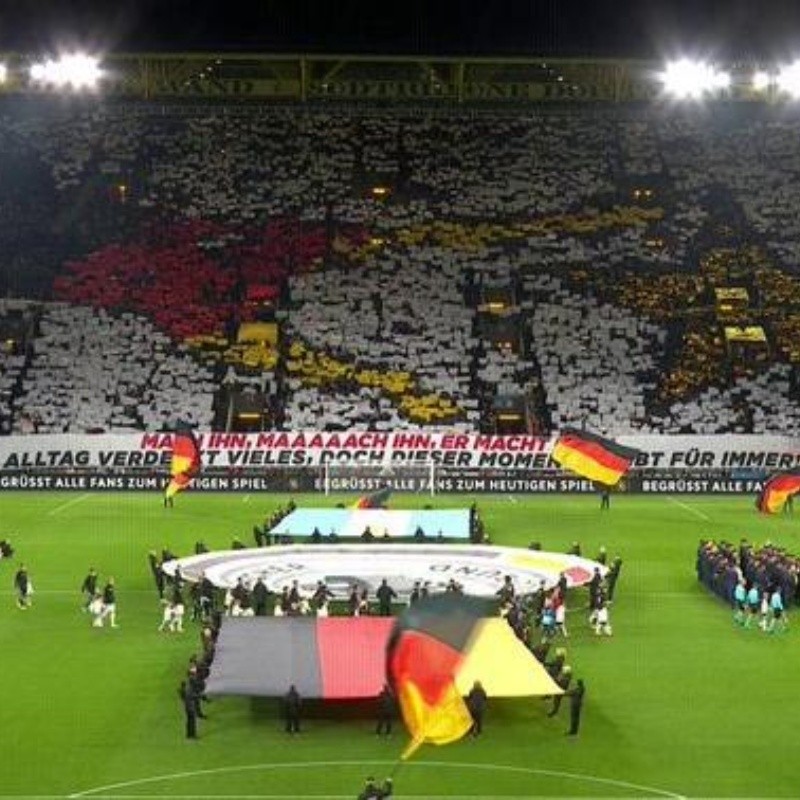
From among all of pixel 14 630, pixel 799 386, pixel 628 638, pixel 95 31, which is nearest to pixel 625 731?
pixel 628 638

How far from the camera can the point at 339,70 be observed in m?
74.8

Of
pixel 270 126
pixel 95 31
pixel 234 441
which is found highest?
pixel 270 126

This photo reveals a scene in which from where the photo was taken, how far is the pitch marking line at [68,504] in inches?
2221

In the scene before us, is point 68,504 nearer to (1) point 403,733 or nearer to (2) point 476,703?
(1) point 403,733

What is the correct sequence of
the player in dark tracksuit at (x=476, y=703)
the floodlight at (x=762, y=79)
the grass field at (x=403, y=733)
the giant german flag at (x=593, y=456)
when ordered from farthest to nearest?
1. the floodlight at (x=762, y=79)
2. the giant german flag at (x=593, y=456)
3. the player in dark tracksuit at (x=476, y=703)
4. the grass field at (x=403, y=733)

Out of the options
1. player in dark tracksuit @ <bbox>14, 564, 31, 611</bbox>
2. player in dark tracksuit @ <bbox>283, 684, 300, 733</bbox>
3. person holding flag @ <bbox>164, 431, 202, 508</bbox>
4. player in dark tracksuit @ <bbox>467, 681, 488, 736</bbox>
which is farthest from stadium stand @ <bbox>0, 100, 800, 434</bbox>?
player in dark tracksuit @ <bbox>467, 681, 488, 736</bbox>

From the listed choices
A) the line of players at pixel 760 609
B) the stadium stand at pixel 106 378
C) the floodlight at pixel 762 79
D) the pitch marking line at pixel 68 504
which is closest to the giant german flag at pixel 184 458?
the pitch marking line at pixel 68 504

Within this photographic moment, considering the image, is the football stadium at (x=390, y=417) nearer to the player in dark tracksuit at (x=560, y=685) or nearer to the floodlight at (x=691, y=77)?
the player in dark tracksuit at (x=560, y=685)

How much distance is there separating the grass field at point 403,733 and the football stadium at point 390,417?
0.34ft

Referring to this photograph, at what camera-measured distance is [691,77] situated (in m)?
59.5

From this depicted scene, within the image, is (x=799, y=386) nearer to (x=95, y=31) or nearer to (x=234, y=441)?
(x=234, y=441)

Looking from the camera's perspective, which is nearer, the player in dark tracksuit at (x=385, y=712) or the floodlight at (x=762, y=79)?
the player in dark tracksuit at (x=385, y=712)

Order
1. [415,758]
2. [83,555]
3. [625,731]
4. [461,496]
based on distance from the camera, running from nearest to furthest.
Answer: [415,758] < [625,731] < [83,555] < [461,496]

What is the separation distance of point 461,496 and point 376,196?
23.9 m
